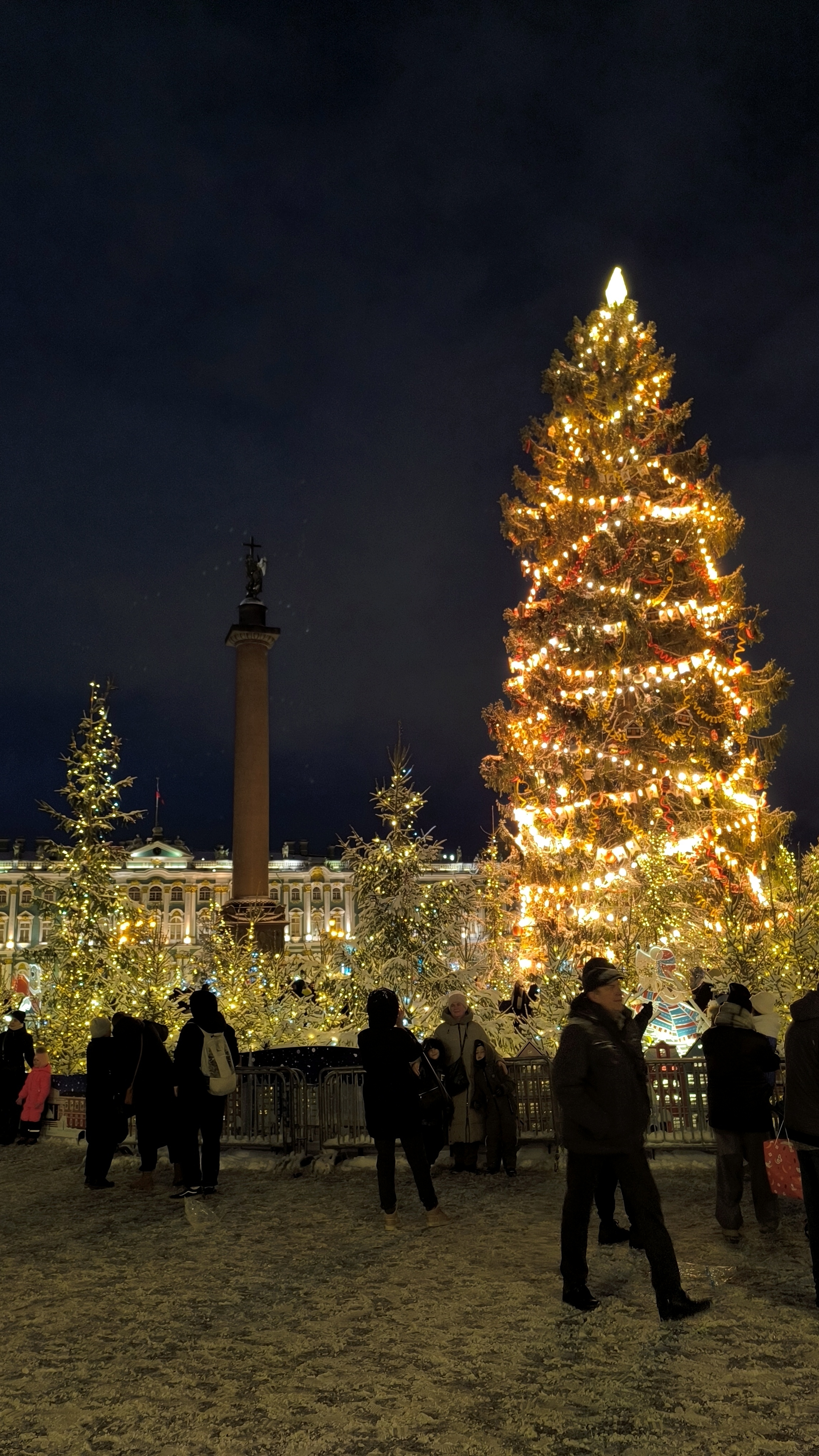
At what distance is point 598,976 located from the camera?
226 inches

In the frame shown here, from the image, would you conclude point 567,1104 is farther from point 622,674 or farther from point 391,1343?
point 622,674

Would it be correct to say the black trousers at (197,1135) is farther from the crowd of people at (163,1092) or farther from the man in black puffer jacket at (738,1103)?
the man in black puffer jacket at (738,1103)

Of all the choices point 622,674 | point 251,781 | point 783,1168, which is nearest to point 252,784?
point 251,781

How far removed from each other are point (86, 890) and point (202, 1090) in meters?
16.8

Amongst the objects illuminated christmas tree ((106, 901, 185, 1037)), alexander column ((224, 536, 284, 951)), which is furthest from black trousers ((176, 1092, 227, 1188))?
alexander column ((224, 536, 284, 951))

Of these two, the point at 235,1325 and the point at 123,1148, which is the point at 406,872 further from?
the point at 235,1325

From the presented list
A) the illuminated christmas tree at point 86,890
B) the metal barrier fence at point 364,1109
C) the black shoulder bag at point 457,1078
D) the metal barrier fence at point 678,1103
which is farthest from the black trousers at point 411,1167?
the illuminated christmas tree at point 86,890

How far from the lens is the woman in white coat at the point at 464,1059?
A: 9.75 metres

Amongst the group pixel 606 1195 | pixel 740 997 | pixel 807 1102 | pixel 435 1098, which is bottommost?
pixel 606 1195

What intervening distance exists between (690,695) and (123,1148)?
13381 millimetres

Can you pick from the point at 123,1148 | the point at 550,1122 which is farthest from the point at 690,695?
the point at 123,1148

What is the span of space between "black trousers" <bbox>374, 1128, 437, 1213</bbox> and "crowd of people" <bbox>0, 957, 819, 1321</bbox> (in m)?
0.01

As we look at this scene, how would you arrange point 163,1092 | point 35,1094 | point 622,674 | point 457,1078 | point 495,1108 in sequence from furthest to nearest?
point 622,674, point 35,1094, point 163,1092, point 495,1108, point 457,1078

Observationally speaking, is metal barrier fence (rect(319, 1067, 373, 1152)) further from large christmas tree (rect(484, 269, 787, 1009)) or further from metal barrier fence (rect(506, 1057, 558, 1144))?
large christmas tree (rect(484, 269, 787, 1009))
